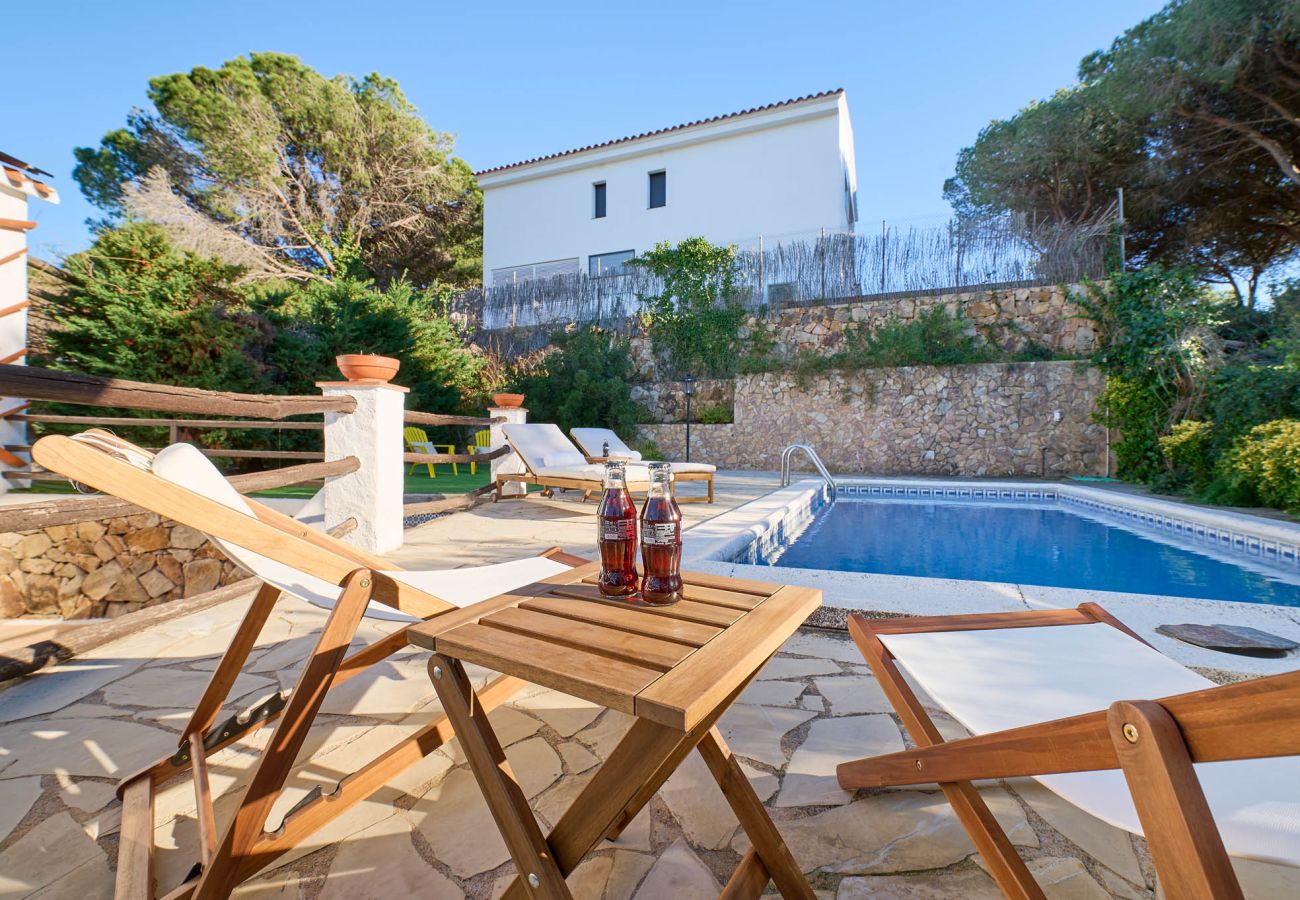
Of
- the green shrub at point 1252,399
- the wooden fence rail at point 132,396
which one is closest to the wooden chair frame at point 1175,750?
the wooden fence rail at point 132,396

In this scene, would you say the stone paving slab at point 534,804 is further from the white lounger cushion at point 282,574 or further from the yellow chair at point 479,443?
the yellow chair at point 479,443

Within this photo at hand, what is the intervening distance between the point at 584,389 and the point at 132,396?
8.71 metres

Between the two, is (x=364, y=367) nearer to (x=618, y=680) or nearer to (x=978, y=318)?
(x=618, y=680)

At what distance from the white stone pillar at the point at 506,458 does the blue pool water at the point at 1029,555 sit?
3022 millimetres

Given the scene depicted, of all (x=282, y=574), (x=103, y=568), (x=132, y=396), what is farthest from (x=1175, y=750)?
(x=103, y=568)

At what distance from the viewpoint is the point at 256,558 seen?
3.99ft

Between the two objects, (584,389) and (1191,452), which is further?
(584,389)

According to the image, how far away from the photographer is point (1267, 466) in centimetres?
487

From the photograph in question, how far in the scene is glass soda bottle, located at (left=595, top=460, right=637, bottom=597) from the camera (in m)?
1.14

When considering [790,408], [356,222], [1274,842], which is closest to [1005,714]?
[1274,842]

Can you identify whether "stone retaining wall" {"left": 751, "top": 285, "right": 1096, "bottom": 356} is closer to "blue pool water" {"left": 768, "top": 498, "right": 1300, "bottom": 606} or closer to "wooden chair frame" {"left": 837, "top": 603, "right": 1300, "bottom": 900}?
"blue pool water" {"left": 768, "top": 498, "right": 1300, "bottom": 606}

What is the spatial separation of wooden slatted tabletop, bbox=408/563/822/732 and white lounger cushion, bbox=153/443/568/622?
19 centimetres

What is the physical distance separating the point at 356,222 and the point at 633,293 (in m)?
8.20

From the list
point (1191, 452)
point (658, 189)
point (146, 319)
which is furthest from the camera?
point (658, 189)
